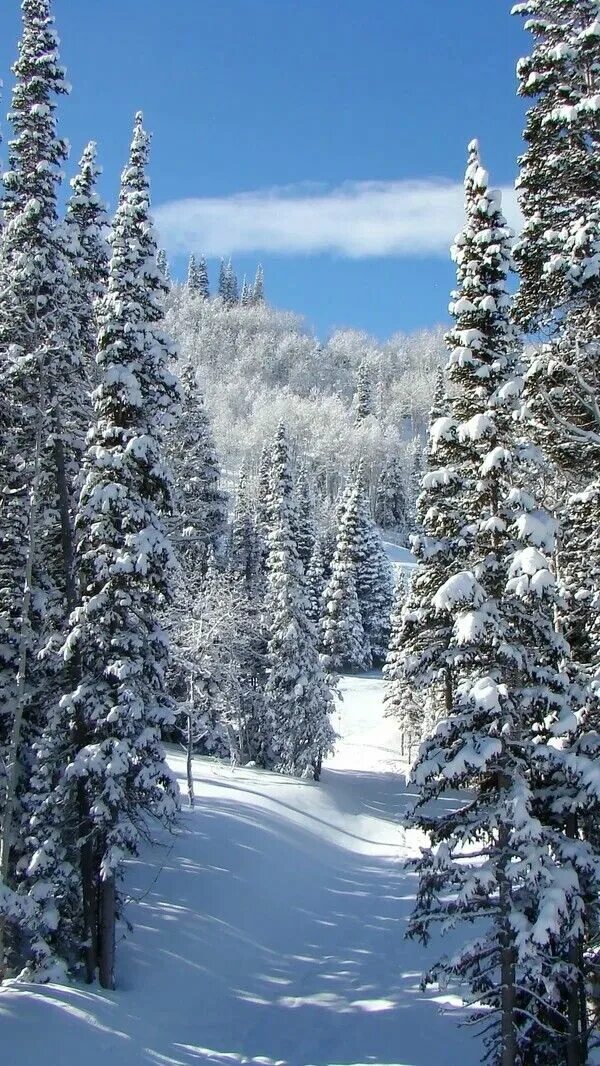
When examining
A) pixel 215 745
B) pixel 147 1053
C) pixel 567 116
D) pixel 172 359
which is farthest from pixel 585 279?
pixel 215 745

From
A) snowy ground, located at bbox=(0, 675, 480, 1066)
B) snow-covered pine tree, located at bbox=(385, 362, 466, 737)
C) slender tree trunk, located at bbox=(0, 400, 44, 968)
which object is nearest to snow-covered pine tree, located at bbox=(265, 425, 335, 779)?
snowy ground, located at bbox=(0, 675, 480, 1066)

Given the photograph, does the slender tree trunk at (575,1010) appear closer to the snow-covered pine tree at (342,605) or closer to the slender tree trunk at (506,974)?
the slender tree trunk at (506,974)

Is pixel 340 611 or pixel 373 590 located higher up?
pixel 373 590

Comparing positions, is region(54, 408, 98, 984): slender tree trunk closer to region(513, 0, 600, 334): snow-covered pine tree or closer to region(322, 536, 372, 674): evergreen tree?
region(513, 0, 600, 334): snow-covered pine tree

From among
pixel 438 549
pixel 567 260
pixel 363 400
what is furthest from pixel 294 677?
pixel 363 400

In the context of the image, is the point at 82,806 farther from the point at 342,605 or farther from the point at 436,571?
the point at 342,605

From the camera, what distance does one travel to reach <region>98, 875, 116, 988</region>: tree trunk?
16906 mm

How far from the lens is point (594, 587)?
13.2 metres

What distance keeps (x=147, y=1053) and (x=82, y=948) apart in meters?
3.22

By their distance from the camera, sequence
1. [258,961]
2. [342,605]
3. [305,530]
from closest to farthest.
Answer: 1. [258,961]
2. [342,605]
3. [305,530]

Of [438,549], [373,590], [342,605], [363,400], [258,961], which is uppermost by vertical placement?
[363,400]

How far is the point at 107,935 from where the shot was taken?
16906mm

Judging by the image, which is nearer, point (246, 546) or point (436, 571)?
point (436, 571)

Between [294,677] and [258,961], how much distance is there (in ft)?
65.8
